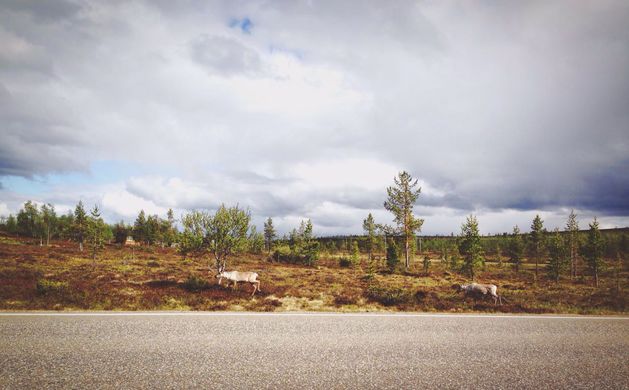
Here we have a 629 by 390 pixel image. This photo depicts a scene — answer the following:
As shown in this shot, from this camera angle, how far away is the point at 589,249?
157 feet

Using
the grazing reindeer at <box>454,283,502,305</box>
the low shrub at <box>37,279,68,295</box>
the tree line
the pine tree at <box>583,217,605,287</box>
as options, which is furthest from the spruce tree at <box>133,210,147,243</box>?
the pine tree at <box>583,217,605,287</box>

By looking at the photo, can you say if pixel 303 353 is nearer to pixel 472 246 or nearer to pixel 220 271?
pixel 220 271

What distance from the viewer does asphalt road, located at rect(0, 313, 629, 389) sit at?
5.46 m

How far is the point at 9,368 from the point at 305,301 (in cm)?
1084

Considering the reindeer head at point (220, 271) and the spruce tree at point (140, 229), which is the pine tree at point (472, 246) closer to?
the reindeer head at point (220, 271)

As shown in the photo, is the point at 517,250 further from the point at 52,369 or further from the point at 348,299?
the point at 52,369

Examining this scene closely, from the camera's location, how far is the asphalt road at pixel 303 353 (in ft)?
17.9

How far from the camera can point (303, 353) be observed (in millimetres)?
6699

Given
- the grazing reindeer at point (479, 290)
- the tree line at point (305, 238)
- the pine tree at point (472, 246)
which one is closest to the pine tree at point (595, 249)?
the tree line at point (305, 238)

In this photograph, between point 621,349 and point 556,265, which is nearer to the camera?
point 621,349

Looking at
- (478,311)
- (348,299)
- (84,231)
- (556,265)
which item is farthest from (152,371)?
(556,265)

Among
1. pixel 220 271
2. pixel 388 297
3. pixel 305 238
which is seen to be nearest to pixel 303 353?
pixel 388 297

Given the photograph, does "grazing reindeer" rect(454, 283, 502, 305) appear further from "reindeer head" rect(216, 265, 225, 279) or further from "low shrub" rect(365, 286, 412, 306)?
"reindeer head" rect(216, 265, 225, 279)

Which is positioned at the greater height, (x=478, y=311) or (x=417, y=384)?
(x=417, y=384)
